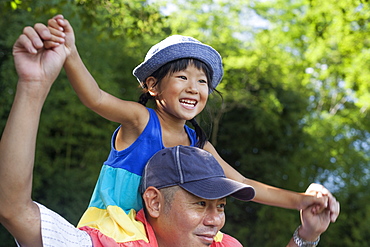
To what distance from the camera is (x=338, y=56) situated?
9.34 metres

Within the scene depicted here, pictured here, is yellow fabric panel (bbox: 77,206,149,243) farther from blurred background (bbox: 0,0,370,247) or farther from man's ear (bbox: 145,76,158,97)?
blurred background (bbox: 0,0,370,247)

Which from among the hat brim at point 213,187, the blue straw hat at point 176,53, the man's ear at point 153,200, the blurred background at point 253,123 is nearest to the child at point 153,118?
the blue straw hat at point 176,53

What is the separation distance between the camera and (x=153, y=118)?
6.26 ft

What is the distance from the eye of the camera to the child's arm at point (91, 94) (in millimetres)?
1354

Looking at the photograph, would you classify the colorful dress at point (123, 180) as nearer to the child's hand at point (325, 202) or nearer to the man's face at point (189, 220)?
the man's face at point (189, 220)

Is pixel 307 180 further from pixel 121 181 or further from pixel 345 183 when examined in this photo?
pixel 121 181

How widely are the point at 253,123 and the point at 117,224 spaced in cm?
666

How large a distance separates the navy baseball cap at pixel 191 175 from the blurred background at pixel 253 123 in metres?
4.96

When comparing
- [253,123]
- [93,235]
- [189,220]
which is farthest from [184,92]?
[253,123]

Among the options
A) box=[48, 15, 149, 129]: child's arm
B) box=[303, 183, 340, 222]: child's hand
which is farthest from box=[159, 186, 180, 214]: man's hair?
box=[303, 183, 340, 222]: child's hand

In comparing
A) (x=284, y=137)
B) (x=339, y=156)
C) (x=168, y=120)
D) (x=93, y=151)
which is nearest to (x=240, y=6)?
(x=284, y=137)

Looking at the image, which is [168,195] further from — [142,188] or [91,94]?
[91,94]

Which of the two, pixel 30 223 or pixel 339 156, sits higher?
pixel 30 223

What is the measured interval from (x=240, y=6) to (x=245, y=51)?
36.7 inches
